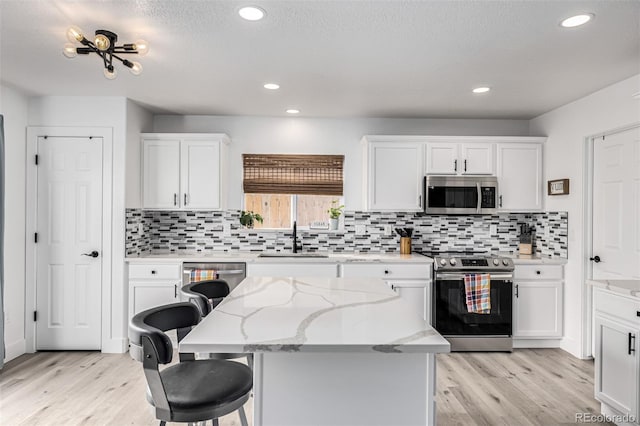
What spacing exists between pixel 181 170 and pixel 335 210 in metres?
1.75

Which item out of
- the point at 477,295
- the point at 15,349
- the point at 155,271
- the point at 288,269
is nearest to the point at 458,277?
the point at 477,295

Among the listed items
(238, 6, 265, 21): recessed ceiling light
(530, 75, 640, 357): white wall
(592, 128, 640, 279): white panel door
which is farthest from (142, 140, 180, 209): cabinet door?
(592, 128, 640, 279): white panel door

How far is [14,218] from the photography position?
3684 millimetres

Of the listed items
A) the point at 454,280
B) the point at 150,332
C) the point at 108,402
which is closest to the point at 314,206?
the point at 454,280

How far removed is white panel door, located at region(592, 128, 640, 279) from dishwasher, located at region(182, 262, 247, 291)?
3.37 m

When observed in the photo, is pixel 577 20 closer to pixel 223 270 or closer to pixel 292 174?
pixel 292 174

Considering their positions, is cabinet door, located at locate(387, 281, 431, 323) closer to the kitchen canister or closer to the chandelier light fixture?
the kitchen canister

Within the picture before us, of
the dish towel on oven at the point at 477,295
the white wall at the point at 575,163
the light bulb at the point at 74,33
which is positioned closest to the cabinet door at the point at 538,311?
the white wall at the point at 575,163

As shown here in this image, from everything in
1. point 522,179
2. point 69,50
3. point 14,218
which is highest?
point 69,50

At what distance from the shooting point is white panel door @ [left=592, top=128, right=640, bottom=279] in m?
3.28

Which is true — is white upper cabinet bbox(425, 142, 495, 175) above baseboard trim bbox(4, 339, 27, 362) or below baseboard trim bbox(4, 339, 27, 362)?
above

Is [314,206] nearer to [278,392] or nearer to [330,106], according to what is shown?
[330,106]

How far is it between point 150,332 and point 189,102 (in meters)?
3.19

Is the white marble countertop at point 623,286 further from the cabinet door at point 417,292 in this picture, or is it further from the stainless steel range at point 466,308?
the cabinet door at point 417,292
